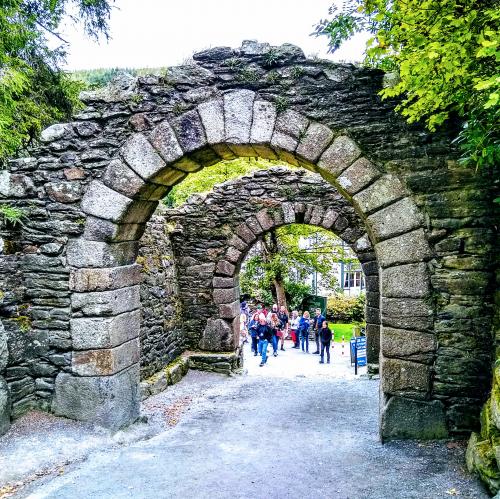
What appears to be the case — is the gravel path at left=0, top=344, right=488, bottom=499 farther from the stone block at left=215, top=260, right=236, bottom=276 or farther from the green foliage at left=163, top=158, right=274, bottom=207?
the green foliage at left=163, top=158, right=274, bottom=207

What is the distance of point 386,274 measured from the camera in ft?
14.3

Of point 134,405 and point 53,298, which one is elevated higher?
point 53,298

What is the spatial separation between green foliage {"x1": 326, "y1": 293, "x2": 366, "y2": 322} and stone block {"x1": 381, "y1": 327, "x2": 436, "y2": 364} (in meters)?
14.0

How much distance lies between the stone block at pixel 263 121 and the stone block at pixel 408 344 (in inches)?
87.8

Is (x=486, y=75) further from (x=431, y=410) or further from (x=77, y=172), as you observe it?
(x=77, y=172)

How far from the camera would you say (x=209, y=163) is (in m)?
5.33

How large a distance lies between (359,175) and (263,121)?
1.11 meters

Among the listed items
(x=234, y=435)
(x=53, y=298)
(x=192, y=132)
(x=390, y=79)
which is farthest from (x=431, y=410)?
(x=53, y=298)

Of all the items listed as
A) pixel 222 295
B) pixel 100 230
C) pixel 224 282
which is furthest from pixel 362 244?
pixel 100 230

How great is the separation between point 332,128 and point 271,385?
16.6 feet

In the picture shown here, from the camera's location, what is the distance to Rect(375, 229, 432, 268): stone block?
4.24 m

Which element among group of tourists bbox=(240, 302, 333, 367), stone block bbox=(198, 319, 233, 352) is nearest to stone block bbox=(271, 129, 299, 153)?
stone block bbox=(198, 319, 233, 352)

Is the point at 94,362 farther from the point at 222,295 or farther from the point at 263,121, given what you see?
the point at 222,295

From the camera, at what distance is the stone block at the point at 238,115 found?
15.2 feet
